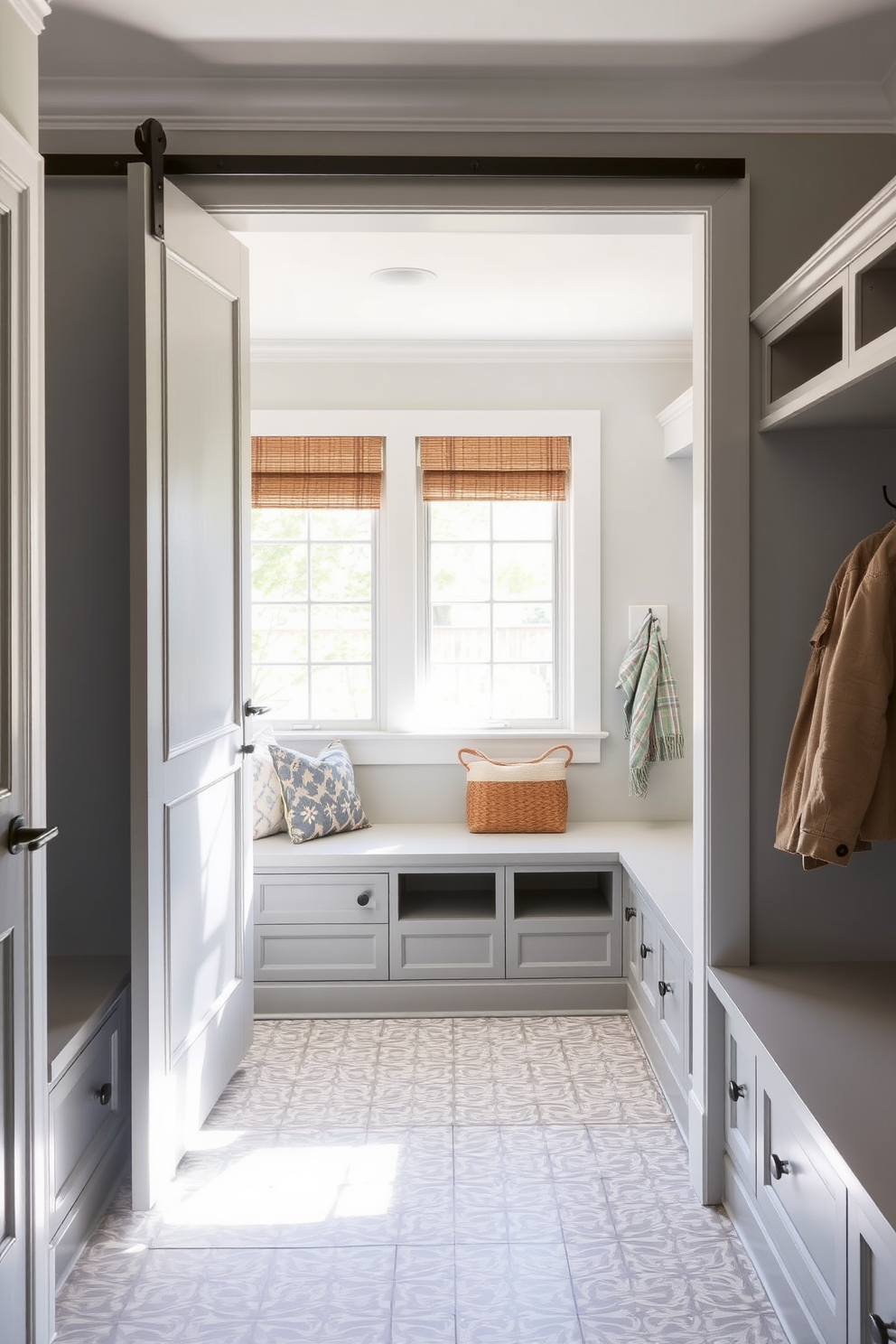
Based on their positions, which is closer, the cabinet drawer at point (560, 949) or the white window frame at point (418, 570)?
the cabinet drawer at point (560, 949)

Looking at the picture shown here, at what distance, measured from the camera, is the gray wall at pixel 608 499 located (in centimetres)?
425

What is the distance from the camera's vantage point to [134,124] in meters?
2.38

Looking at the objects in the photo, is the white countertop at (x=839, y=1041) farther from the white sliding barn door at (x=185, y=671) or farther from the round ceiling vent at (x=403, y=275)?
the round ceiling vent at (x=403, y=275)

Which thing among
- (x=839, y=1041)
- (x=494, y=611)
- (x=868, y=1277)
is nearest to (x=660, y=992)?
(x=839, y=1041)

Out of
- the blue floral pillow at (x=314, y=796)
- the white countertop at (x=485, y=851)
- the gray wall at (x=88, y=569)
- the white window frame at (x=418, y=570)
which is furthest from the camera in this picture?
the white window frame at (x=418, y=570)

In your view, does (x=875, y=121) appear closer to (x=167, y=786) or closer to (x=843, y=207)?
(x=843, y=207)

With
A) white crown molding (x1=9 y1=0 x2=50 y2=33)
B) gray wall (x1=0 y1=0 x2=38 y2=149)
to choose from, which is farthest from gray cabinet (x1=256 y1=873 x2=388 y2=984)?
white crown molding (x1=9 y1=0 x2=50 y2=33)

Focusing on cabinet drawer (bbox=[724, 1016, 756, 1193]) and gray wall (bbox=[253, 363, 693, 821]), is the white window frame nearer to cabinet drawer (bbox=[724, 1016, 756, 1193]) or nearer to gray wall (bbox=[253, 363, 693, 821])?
gray wall (bbox=[253, 363, 693, 821])

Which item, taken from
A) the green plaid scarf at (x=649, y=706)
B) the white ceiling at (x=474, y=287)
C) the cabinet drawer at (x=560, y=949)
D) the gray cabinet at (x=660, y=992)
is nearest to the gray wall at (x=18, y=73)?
the white ceiling at (x=474, y=287)

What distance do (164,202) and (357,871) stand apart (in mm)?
2232

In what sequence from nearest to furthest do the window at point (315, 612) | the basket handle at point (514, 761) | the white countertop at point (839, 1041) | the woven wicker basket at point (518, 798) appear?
the white countertop at point (839, 1041) → the woven wicker basket at point (518, 798) → the basket handle at point (514, 761) → the window at point (315, 612)

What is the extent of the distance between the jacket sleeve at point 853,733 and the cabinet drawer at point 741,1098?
1.44 ft

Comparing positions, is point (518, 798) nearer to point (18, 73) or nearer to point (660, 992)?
point (660, 992)

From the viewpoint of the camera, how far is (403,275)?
3.40m
